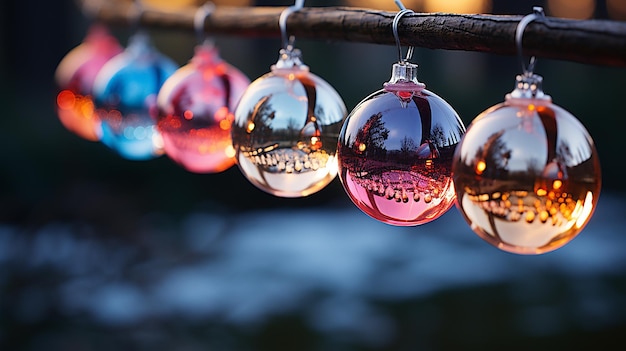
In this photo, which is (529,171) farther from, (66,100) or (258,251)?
(258,251)

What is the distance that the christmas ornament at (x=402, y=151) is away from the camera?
0.83 metres

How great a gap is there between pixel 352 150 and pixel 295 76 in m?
0.20

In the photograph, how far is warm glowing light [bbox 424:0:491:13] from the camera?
6.33m

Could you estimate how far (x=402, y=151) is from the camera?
831mm

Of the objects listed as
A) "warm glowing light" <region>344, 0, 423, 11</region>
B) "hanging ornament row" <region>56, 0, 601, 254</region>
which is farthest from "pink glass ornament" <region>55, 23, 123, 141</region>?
"warm glowing light" <region>344, 0, 423, 11</region>

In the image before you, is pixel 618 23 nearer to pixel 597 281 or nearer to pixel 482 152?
pixel 482 152

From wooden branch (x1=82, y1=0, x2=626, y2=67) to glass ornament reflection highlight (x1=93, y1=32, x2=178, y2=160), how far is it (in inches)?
9.8

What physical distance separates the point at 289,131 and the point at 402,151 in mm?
190

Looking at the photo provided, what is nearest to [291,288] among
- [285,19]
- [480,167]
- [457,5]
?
[457,5]

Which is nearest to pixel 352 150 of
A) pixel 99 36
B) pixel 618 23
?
pixel 618 23

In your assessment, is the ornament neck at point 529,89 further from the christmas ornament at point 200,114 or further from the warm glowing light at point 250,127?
the christmas ornament at point 200,114

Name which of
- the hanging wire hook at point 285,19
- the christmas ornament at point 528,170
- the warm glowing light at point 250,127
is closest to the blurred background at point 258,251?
the hanging wire hook at point 285,19

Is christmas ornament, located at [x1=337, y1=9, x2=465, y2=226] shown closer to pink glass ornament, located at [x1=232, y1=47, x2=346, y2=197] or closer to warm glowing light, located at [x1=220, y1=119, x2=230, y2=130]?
pink glass ornament, located at [x1=232, y1=47, x2=346, y2=197]

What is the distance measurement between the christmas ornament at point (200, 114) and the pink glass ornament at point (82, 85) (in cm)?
61
